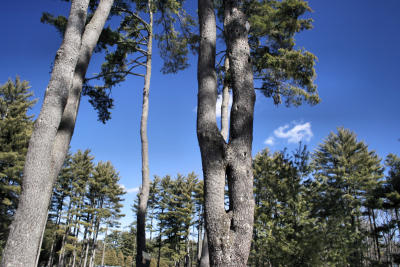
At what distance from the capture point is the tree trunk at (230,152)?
2.20 meters

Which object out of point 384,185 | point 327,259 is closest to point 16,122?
point 327,259

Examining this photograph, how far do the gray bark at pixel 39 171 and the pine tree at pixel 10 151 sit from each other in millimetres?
13854

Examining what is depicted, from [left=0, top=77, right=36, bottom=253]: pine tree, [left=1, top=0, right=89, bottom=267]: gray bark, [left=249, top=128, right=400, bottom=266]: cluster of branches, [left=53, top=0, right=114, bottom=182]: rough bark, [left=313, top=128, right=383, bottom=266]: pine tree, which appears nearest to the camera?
[left=1, top=0, right=89, bottom=267]: gray bark

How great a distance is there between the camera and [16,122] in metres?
15.0

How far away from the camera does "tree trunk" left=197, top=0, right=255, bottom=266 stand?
220cm

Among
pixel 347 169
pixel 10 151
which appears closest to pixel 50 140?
pixel 10 151

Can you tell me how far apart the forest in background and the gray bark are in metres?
5.61

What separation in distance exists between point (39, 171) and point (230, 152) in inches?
84.1

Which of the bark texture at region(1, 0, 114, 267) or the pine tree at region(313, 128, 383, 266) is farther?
the pine tree at region(313, 128, 383, 266)

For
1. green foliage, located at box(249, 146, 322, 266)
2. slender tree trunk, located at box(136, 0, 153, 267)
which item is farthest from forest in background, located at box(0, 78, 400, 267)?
slender tree trunk, located at box(136, 0, 153, 267)

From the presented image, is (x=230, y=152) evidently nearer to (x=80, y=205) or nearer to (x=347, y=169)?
(x=347, y=169)

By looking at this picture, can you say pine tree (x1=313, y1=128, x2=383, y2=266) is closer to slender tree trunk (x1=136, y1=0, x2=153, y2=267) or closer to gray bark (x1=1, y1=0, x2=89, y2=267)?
slender tree trunk (x1=136, y1=0, x2=153, y2=267)

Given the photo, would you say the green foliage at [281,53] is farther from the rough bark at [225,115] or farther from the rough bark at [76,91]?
the rough bark at [76,91]

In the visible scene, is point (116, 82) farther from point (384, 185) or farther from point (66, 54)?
point (384, 185)
